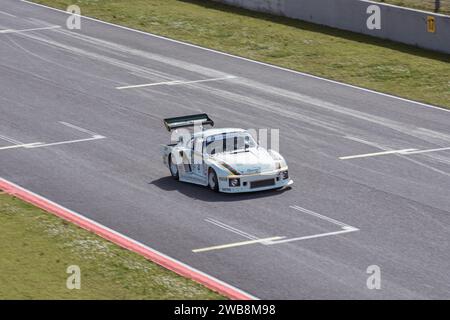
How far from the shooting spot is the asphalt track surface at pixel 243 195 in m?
22.8

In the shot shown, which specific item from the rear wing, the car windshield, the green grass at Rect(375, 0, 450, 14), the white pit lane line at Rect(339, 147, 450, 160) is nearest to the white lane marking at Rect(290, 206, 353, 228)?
the car windshield

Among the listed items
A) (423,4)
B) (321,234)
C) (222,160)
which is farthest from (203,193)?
(423,4)

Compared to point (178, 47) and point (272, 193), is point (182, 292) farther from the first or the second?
point (178, 47)

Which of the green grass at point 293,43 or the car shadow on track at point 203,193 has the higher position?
the green grass at point 293,43

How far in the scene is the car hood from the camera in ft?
88.8

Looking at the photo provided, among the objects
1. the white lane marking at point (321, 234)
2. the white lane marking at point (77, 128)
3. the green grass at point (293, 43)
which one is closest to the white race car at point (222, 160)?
the white lane marking at point (321, 234)

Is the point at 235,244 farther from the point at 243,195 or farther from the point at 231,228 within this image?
the point at 243,195

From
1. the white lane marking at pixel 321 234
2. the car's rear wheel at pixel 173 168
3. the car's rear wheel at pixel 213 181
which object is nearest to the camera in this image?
the white lane marking at pixel 321 234

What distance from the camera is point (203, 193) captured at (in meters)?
27.7

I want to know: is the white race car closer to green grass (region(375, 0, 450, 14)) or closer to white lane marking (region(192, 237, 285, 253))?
white lane marking (region(192, 237, 285, 253))

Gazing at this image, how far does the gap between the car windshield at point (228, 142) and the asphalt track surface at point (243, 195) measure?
115 cm

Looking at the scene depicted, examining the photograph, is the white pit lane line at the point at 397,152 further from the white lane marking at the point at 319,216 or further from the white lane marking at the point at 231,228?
the white lane marking at the point at 231,228

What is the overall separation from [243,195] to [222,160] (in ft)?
3.24

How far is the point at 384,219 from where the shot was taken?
25391 millimetres
